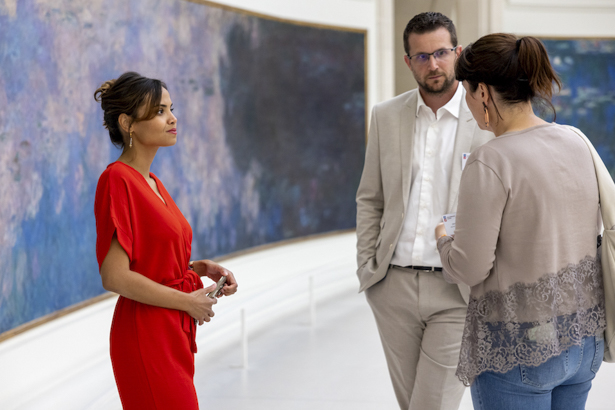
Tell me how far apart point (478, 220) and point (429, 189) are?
113 cm

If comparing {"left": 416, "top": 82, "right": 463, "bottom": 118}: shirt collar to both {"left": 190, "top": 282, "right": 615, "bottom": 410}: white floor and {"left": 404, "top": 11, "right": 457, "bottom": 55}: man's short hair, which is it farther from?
{"left": 190, "top": 282, "right": 615, "bottom": 410}: white floor

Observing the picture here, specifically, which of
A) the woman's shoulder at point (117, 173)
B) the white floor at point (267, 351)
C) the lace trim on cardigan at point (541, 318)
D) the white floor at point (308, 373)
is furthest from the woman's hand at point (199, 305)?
the white floor at point (308, 373)

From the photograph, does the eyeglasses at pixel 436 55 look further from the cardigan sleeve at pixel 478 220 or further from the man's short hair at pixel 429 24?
the cardigan sleeve at pixel 478 220

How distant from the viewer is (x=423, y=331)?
3.18m

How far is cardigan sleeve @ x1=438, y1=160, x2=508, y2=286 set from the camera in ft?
6.40

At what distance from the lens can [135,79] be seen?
243 centimetres

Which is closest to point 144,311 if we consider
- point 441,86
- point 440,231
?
point 440,231

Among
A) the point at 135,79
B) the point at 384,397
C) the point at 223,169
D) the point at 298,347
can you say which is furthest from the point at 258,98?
the point at 135,79

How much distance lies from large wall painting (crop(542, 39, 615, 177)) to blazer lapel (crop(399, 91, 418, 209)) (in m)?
6.54

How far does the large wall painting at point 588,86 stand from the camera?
8977 millimetres

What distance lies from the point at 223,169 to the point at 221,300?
1359mm

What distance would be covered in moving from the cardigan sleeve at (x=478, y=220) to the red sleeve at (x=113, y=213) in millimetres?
1192

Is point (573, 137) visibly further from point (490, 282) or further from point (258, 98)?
point (258, 98)

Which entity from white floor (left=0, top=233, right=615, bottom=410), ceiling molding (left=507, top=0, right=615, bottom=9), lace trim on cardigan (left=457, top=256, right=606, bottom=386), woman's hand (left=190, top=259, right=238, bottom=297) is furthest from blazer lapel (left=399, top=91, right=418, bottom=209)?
ceiling molding (left=507, top=0, right=615, bottom=9)
